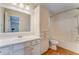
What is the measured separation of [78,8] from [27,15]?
37.1 inches

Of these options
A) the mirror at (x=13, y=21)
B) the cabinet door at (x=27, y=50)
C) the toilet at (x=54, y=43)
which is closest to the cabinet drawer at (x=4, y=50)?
the cabinet door at (x=27, y=50)

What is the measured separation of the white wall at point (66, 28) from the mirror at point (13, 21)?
0.51m

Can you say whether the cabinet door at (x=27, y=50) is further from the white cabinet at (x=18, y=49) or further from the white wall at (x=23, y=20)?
the white wall at (x=23, y=20)

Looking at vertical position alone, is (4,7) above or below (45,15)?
above

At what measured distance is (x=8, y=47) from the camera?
1.18m

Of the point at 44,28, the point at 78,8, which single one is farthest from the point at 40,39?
the point at 78,8

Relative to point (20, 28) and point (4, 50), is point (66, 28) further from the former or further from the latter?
point (4, 50)

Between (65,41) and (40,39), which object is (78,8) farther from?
(40,39)

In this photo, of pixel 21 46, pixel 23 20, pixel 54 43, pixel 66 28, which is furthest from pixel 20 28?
pixel 66 28

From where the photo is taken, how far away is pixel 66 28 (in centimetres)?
146

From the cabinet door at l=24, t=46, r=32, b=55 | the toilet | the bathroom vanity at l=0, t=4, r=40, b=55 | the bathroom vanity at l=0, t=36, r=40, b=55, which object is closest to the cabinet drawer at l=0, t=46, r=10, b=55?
the bathroom vanity at l=0, t=36, r=40, b=55

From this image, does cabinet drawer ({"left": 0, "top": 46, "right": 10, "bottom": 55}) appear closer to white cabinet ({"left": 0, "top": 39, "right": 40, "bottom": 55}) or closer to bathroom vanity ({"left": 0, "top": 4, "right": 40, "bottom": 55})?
white cabinet ({"left": 0, "top": 39, "right": 40, "bottom": 55})

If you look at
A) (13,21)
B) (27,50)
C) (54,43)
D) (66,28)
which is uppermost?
(13,21)

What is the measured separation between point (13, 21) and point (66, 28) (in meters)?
0.99
